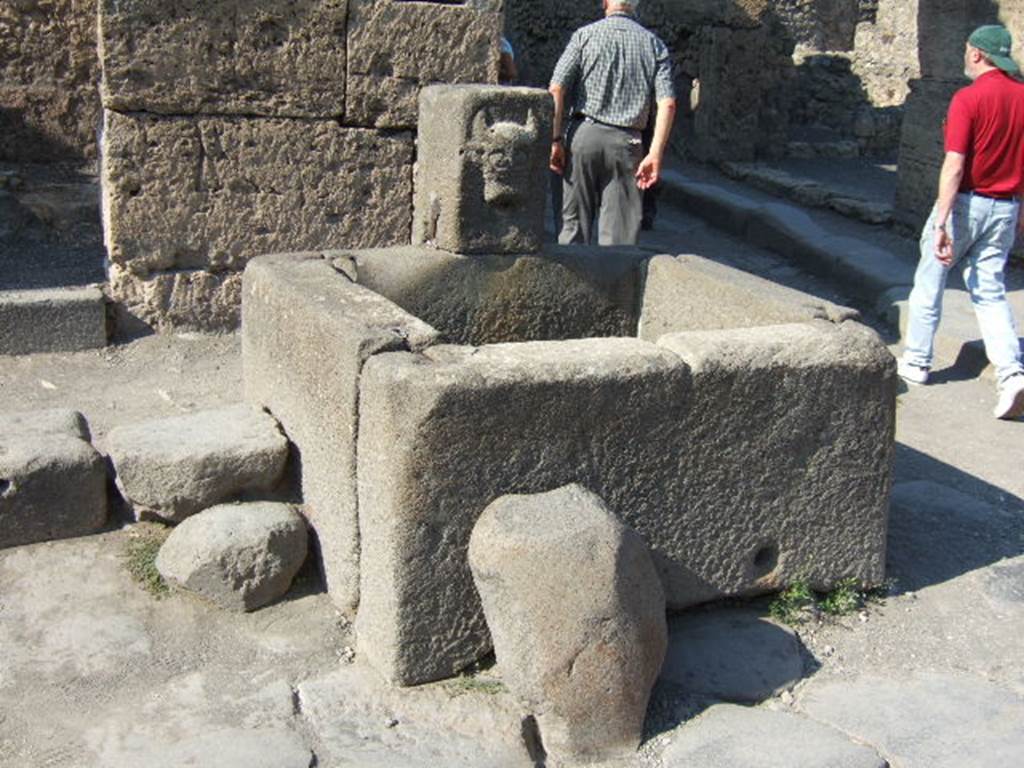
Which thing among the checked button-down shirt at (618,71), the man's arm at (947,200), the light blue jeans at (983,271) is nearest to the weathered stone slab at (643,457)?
the man's arm at (947,200)

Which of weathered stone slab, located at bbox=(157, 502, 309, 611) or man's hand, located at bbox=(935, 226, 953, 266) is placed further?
man's hand, located at bbox=(935, 226, 953, 266)

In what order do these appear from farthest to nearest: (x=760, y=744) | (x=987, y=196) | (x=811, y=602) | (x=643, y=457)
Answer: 1. (x=987, y=196)
2. (x=811, y=602)
3. (x=643, y=457)
4. (x=760, y=744)

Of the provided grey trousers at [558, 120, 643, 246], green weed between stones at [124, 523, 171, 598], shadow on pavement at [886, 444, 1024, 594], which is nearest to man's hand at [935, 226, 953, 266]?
shadow on pavement at [886, 444, 1024, 594]

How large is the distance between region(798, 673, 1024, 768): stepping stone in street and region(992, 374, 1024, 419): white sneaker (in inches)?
96.0

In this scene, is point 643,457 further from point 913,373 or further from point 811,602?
point 913,373

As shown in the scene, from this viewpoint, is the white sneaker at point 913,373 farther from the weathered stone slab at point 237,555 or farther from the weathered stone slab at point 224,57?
the weathered stone slab at point 237,555

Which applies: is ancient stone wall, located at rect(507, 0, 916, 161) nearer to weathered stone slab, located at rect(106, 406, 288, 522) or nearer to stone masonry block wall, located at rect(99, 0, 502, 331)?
stone masonry block wall, located at rect(99, 0, 502, 331)

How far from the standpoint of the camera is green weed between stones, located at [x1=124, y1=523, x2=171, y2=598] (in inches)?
142

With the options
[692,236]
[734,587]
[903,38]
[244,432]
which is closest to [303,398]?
[244,432]

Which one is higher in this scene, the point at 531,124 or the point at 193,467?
the point at 531,124

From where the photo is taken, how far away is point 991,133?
5590mm

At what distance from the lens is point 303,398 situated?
364 centimetres

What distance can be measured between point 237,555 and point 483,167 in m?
1.45

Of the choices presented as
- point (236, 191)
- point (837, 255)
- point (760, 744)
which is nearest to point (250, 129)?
point (236, 191)
